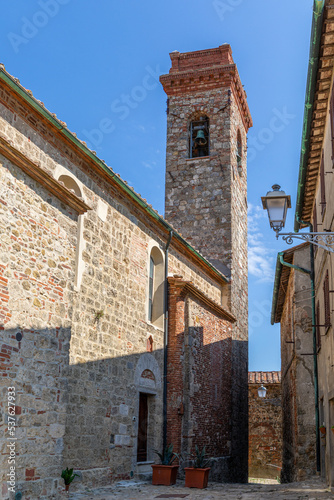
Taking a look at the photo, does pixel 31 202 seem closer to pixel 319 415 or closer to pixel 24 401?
A: pixel 24 401

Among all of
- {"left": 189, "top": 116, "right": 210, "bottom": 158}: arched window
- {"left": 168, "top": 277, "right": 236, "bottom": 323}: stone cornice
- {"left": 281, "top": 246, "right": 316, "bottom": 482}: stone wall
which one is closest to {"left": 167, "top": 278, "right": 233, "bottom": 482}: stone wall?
{"left": 168, "top": 277, "right": 236, "bottom": 323}: stone cornice

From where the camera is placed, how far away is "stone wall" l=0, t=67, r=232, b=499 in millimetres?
6938

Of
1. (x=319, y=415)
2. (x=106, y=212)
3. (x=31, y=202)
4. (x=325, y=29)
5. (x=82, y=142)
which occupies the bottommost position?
(x=319, y=415)

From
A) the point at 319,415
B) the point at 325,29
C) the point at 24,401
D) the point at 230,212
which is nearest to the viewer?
the point at 24,401

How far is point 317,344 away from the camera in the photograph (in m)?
13.2

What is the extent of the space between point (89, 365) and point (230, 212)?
11.6 metres

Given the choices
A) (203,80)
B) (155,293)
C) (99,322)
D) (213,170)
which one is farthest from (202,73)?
(99,322)

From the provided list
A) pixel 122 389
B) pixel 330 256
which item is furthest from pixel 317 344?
pixel 122 389

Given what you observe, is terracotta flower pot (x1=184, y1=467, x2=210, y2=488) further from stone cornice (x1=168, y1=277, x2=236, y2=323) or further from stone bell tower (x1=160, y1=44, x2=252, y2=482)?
stone bell tower (x1=160, y1=44, x2=252, y2=482)

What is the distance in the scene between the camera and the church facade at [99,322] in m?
7.01

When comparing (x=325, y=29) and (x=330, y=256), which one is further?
(x=330, y=256)

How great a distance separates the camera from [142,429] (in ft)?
40.2

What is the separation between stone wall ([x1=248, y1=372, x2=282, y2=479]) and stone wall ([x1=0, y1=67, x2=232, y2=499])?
12543 millimetres

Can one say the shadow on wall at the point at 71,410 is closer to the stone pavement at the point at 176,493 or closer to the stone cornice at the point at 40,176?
the stone pavement at the point at 176,493
